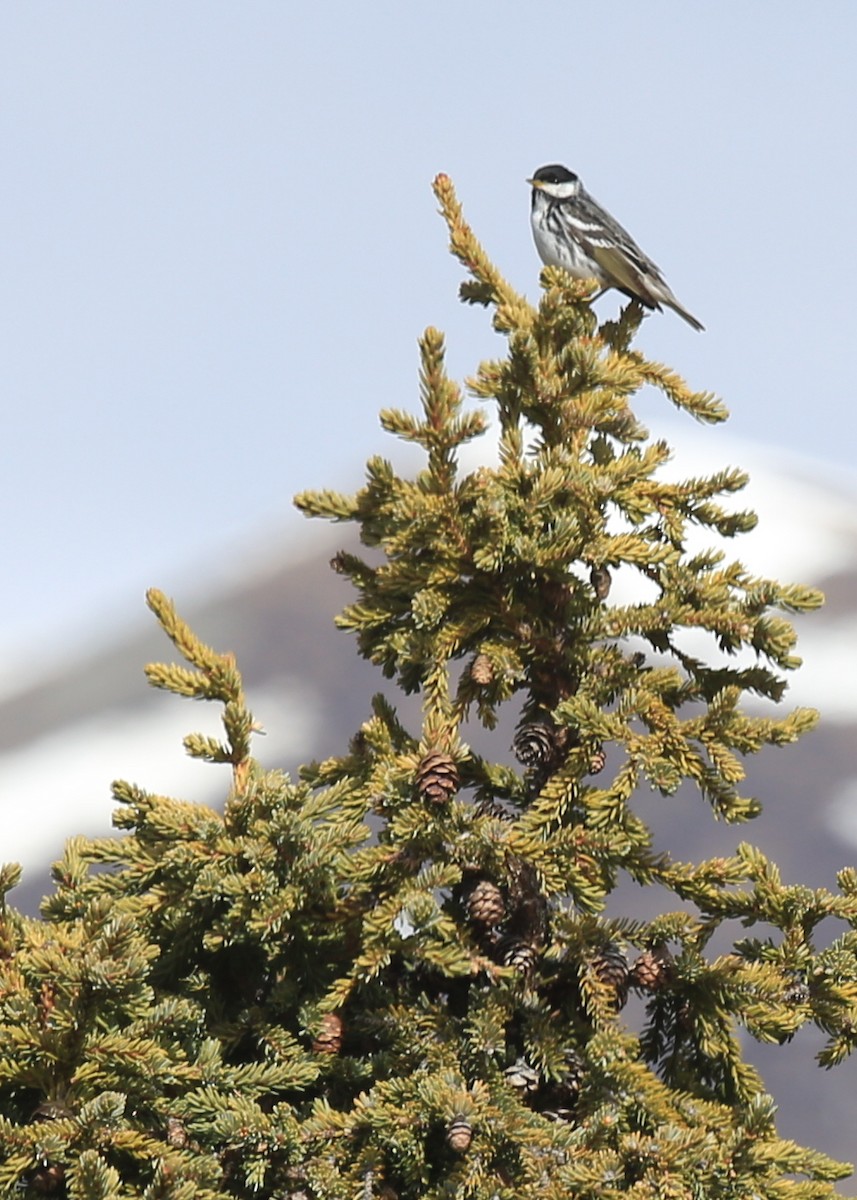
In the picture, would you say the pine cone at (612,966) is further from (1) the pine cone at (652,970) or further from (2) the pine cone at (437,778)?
(2) the pine cone at (437,778)

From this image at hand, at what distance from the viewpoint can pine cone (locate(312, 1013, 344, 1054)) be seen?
358cm

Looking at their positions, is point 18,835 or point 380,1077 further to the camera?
point 18,835

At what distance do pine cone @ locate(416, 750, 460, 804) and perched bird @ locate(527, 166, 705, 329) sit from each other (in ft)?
17.0

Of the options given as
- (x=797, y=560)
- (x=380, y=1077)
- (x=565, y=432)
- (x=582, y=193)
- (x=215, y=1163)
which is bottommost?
(x=215, y=1163)

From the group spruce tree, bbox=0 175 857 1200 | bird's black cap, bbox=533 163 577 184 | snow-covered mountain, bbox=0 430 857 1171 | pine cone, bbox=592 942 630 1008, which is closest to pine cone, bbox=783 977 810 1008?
spruce tree, bbox=0 175 857 1200

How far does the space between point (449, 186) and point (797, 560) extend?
30961mm

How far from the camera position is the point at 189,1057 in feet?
11.2

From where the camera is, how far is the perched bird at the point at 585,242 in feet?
27.3

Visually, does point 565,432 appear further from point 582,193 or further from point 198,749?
point 582,193

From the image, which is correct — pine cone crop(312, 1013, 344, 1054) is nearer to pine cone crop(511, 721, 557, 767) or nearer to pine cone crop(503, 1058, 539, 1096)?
pine cone crop(503, 1058, 539, 1096)

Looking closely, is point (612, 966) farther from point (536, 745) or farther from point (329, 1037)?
point (329, 1037)

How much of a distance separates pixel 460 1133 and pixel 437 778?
2.51 feet

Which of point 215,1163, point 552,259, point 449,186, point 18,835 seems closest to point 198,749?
point 215,1163

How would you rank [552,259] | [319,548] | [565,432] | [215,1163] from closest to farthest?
[215,1163], [565,432], [552,259], [319,548]
